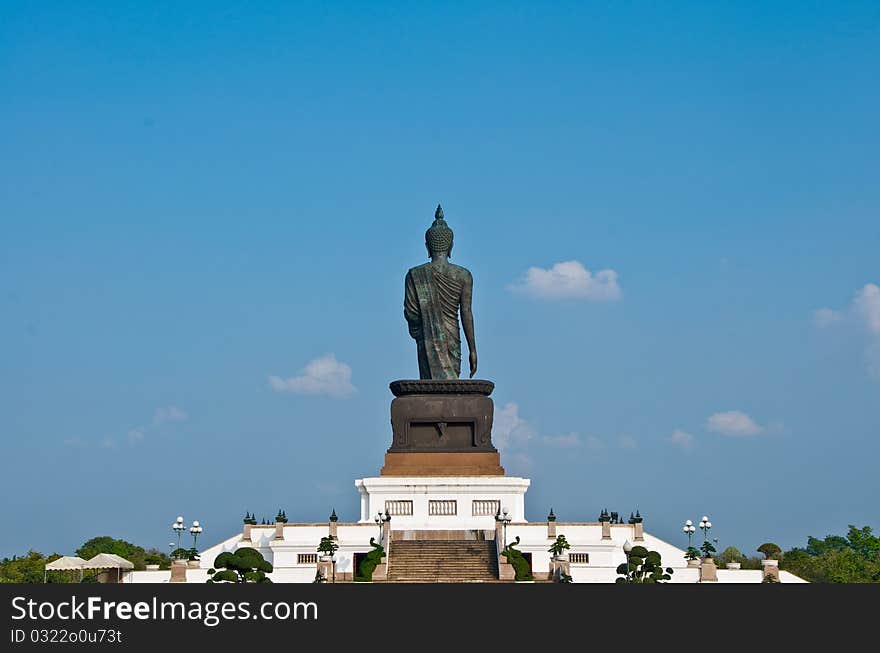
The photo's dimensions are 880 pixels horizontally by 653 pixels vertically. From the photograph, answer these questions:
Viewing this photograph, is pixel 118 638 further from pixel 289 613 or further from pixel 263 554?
pixel 263 554

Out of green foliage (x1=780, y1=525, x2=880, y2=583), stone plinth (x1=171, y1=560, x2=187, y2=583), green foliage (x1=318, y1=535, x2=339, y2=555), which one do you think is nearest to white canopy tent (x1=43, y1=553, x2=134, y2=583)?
stone plinth (x1=171, y1=560, x2=187, y2=583)

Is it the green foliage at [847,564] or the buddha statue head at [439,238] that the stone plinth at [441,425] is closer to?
the buddha statue head at [439,238]

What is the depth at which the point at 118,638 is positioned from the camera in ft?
81.3

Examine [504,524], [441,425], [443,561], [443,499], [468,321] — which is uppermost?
[468,321]

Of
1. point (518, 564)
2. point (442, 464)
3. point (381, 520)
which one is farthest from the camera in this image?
point (442, 464)

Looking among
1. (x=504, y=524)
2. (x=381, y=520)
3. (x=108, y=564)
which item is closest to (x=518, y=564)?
(x=504, y=524)

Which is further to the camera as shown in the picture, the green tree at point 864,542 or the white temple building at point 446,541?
the green tree at point 864,542

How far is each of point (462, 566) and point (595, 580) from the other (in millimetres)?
6057

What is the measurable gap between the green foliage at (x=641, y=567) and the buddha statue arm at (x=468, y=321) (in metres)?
13.4

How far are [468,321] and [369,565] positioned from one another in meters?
14.9

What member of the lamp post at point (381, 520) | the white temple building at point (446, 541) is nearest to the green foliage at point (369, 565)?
the white temple building at point (446, 541)

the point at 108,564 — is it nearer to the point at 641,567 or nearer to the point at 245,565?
the point at 245,565

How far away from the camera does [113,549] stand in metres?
67.6

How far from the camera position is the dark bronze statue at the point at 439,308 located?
54281 mm
